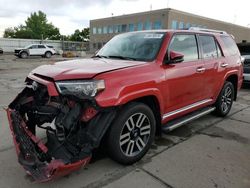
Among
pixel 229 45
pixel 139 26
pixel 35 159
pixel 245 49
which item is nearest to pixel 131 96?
pixel 35 159

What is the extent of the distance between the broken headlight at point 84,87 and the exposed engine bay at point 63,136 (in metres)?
0.05

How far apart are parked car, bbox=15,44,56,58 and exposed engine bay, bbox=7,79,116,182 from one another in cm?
2664

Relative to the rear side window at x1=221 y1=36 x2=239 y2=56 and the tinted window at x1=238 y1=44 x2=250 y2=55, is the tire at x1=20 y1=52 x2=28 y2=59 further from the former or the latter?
the rear side window at x1=221 y1=36 x2=239 y2=56

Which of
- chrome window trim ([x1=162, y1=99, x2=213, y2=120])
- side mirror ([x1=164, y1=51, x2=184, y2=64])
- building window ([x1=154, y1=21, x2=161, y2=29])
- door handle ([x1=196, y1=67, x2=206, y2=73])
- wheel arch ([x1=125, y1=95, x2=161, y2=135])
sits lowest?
chrome window trim ([x1=162, y1=99, x2=213, y2=120])

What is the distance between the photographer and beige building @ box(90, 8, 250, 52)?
4119 centimetres

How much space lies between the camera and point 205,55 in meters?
4.20

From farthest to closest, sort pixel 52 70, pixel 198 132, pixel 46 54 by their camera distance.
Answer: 1. pixel 46 54
2. pixel 198 132
3. pixel 52 70

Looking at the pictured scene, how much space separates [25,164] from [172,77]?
87.8 inches

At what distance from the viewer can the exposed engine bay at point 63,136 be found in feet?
7.63

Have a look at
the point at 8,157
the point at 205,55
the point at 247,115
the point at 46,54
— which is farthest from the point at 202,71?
the point at 46,54

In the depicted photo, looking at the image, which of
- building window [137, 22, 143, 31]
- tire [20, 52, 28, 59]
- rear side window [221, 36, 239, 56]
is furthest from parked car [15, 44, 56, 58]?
rear side window [221, 36, 239, 56]

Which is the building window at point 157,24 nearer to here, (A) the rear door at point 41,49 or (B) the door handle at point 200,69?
(A) the rear door at point 41,49

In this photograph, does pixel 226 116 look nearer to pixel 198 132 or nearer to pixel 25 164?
pixel 198 132

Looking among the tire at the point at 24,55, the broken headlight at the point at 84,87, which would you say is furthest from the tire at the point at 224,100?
the tire at the point at 24,55
